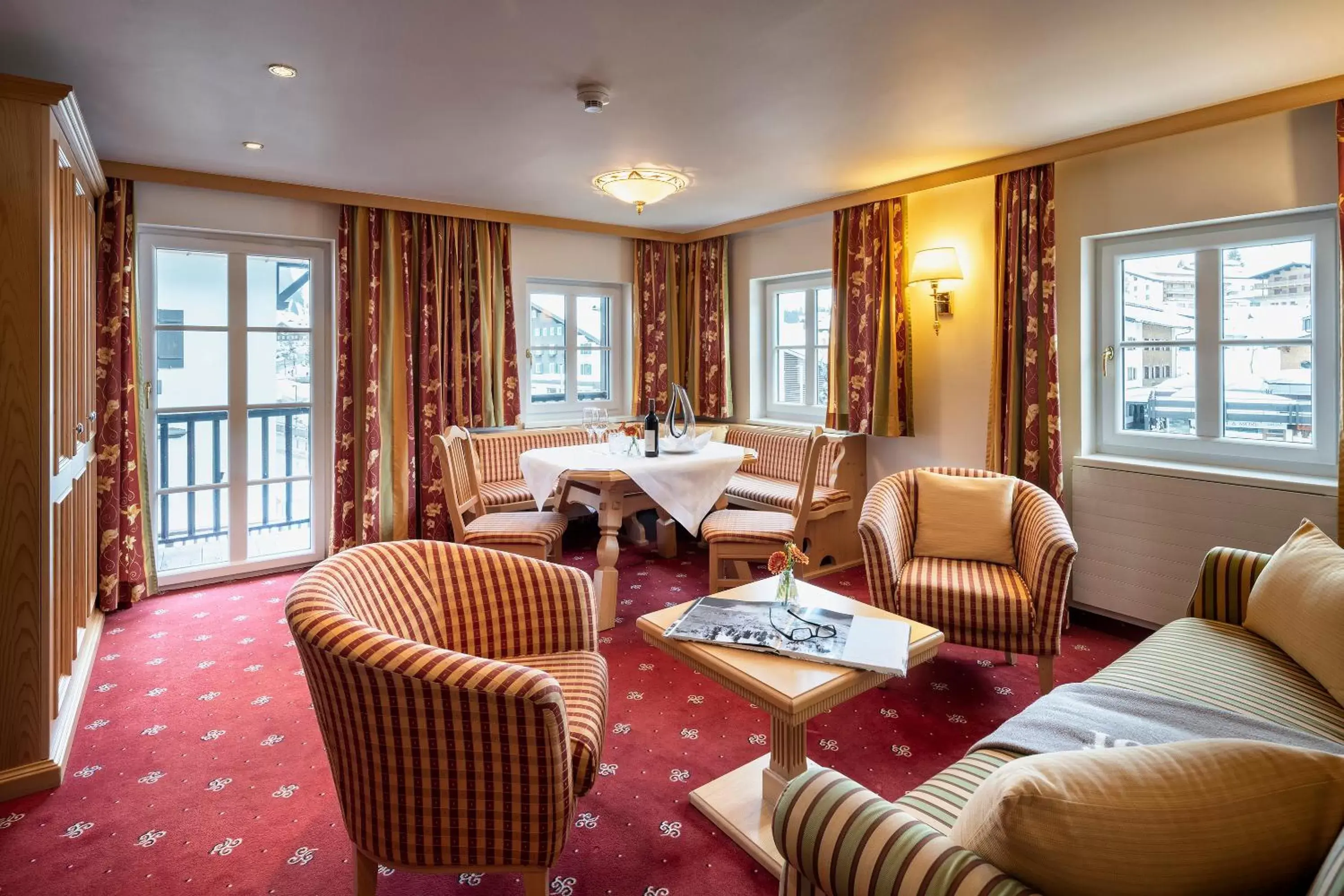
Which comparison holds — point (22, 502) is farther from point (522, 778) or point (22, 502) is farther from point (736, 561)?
point (736, 561)

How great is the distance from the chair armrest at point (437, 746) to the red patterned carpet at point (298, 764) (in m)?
0.40

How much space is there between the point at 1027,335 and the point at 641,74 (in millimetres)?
2347

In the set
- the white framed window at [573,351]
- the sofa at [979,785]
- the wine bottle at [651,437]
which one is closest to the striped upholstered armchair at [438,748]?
the sofa at [979,785]

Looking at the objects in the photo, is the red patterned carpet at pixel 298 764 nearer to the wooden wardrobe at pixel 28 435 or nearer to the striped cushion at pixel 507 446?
the wooden wardrobe at pixel 28 435

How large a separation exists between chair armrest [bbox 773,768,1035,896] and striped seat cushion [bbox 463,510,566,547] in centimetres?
254

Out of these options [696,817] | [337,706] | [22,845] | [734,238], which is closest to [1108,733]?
[696,817]

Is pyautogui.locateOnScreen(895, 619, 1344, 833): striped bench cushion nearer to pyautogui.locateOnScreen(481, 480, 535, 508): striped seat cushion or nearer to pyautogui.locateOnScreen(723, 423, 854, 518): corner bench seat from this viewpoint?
pyautogui.locateOnScreen(723, 423, 854, 518): corner bench seat

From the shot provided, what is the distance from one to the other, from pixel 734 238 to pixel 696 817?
4419mm

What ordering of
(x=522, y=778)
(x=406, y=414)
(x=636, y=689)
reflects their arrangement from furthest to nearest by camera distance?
1. (x=406, y=414)
2. (x=636, y=689)
3. (x=522, y=778)

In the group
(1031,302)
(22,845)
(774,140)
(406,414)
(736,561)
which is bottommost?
(22,845)

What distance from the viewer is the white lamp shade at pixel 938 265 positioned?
3.95 m

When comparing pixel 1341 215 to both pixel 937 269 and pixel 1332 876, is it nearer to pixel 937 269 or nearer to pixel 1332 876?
pixel 937 269

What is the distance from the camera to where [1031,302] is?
366 cm

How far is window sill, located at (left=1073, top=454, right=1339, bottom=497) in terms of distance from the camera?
2.89m
